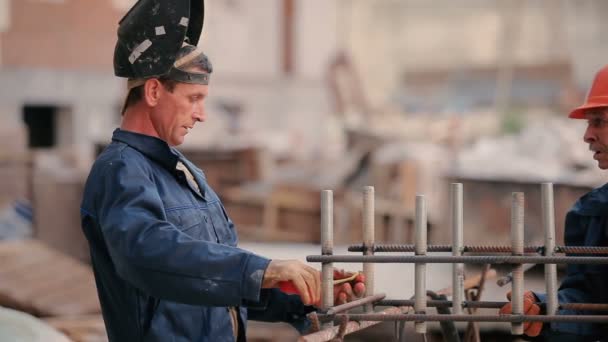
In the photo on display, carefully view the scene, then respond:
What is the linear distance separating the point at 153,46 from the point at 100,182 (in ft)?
1.49

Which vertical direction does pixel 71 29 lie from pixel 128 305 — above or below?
above

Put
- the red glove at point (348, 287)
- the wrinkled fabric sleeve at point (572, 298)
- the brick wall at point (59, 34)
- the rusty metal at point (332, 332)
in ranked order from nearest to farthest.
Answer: the rusty metal at point (332, 332) < the red glove at point (348, 287) < the wrinkled fabric sleeve at point (572, 298) < the brick wall at point (59, 34)

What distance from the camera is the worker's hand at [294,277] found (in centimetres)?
245

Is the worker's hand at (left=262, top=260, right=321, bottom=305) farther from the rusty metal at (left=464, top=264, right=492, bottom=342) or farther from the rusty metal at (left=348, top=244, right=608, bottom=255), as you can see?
the rusty metal at (left=464, top=264, right=492, bottom=342)

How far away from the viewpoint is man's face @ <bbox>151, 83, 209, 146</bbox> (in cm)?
283

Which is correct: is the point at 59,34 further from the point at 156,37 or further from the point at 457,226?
the point at 457,226

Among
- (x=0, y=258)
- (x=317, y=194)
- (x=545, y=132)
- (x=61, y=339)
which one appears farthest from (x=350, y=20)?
(x=61, y=339)

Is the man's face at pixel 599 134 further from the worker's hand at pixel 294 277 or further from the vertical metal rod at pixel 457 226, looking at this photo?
the worker's hand at pixel 294 277

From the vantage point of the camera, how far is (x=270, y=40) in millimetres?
30281

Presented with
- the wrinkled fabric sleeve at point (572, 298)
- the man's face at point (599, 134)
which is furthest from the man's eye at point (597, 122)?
the wrinkled fabric sleeve at point (572, 298)

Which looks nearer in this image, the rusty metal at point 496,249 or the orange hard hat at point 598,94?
the rusty metal at point 496,249

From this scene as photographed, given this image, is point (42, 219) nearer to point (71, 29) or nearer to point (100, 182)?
point (100, 182)

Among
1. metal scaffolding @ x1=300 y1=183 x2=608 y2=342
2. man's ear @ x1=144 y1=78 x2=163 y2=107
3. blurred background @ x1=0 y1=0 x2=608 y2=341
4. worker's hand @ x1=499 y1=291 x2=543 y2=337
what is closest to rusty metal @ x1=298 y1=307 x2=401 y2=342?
metal scaffolding @ x1=300 y1=183 x2=608 y2=342

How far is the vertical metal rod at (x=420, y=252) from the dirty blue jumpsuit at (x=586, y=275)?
0.65 meters
